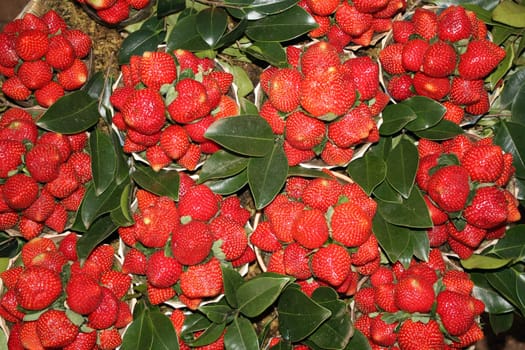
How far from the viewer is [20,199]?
1200mm

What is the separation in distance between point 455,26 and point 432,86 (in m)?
0.16

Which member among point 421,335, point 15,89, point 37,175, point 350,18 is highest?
point 350,18

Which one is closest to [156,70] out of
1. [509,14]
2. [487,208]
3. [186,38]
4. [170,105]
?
[170,105]

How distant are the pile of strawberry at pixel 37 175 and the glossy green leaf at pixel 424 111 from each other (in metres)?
0.85

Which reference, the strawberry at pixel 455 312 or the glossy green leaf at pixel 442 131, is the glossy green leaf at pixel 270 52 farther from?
the strawberry at pixel 455 312

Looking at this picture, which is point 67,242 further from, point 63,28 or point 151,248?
point 63,28

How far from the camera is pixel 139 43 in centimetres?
136

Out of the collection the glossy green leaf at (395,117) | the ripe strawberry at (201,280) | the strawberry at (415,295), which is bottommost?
the strawberry at (415,295)

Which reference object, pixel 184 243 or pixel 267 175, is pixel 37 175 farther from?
pixel 267 175

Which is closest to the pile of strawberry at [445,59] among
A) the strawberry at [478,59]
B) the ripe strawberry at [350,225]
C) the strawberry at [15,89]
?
the strawberry at [478,59]

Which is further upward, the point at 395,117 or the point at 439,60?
the point at 439,60

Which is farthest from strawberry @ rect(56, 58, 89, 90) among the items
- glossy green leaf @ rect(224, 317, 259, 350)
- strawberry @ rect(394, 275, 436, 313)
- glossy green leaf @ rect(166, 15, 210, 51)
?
strawberry @ rect(394, 275, 436, 313)

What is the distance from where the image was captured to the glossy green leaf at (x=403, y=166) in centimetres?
125

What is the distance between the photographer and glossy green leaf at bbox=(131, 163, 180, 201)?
3.97 feet
